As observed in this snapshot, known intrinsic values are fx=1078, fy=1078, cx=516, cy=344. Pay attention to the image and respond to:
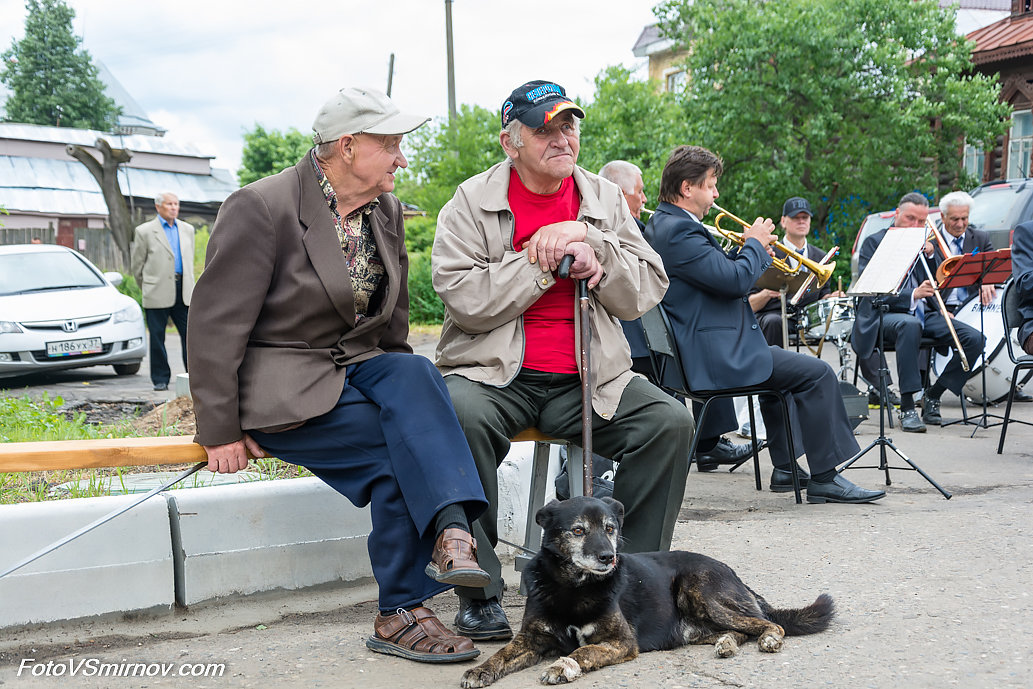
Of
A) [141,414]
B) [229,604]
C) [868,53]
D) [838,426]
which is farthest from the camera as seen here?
[868,53]

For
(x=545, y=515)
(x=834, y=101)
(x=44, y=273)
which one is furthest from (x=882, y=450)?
(x=834, y=101)

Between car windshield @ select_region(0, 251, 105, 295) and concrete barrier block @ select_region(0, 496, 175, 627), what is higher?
car windshield @ select_region(0, 251, 105, 295)

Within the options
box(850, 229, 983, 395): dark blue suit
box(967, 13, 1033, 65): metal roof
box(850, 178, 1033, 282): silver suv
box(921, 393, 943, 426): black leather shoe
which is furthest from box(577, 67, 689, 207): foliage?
box(921, 393, 943, 426): black leather shoe

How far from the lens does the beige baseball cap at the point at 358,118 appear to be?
152 inches

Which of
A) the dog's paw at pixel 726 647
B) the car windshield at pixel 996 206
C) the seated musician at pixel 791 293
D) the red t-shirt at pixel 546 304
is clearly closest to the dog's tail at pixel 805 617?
the dog's paw at pixel 726 647

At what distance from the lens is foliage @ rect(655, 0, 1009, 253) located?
814 inches

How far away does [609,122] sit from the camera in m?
26.5

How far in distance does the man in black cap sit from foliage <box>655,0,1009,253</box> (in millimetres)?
17253

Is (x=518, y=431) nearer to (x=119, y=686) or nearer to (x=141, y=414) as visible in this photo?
(x=119, y=686)

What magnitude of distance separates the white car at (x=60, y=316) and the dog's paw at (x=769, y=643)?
34.2ft

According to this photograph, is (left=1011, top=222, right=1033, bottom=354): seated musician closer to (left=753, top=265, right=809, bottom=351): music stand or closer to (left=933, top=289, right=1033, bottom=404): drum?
(left=753, top=265, right=809, bottom=351): music stand

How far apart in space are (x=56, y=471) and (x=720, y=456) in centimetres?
419

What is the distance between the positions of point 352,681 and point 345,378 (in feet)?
3.51

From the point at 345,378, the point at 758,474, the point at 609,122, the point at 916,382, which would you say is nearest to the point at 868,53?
the point at 609,122
